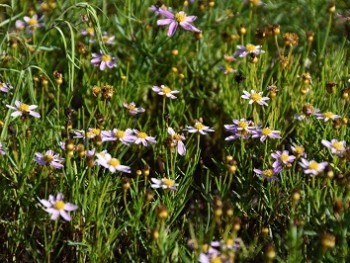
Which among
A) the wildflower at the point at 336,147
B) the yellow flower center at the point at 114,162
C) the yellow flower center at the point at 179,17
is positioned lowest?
the yellow flower center at the point at 114,162

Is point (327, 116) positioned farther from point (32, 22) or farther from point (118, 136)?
point (32, 22)

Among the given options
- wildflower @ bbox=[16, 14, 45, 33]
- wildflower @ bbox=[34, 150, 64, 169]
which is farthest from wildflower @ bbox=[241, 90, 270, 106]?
wildflower @ bbox=[16, 14, 45, 33]

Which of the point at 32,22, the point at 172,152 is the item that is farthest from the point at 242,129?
the point at 32,22

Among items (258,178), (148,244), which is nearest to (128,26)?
(258,178)

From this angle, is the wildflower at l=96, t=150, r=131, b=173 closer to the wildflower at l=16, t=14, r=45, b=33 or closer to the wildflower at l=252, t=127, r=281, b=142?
the wildflower at l=252, t=127, r=281, b=142

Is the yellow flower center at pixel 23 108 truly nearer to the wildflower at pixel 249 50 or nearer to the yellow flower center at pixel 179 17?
the yellow flower center at pixel 179 17

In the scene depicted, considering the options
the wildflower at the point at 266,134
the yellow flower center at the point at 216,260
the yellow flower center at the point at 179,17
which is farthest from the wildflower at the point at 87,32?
the yellow flower center at the point at 216,260

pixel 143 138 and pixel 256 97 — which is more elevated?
pixel 256 97
